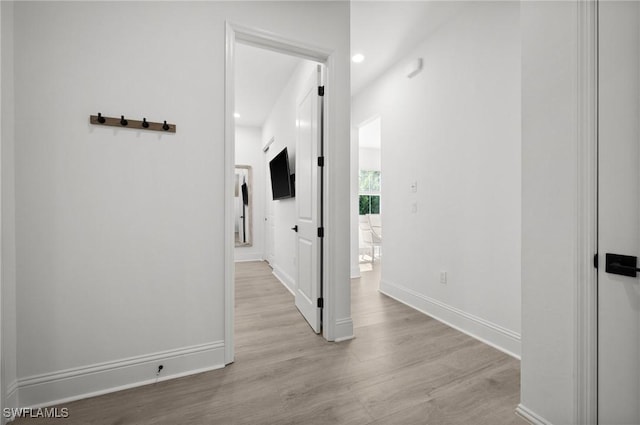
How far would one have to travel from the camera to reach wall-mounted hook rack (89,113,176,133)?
1.57 m

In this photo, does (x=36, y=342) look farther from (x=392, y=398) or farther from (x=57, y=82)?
(x=392, y=398)

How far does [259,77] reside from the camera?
12.4 feet

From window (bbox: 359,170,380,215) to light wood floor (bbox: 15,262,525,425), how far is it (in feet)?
16.6

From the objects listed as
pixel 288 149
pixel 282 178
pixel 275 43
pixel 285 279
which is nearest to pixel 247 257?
pixel 285 279

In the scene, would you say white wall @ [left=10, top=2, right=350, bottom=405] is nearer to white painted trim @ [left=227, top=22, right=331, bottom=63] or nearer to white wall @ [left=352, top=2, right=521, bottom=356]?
white painted trim @ [left=227, top=22, right=331, bottom=63]

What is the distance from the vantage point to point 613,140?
3.60ft

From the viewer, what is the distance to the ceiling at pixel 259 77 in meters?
3.22

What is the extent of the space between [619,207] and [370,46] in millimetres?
2649

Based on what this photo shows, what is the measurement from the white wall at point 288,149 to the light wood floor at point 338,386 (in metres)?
1.32

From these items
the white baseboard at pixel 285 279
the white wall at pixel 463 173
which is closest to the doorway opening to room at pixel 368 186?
the white baseboard at pixel 285 279

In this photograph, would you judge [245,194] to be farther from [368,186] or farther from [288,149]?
[368,186]

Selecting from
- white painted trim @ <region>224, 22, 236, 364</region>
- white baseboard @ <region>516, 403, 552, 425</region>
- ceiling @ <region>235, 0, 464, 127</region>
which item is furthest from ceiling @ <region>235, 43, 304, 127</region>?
white baseboard @ <region>516, 403, 552, 425</region>

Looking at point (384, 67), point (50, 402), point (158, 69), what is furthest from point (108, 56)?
point (384, 67)

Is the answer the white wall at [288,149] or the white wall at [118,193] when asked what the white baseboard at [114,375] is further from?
the white wall at [288,149]
